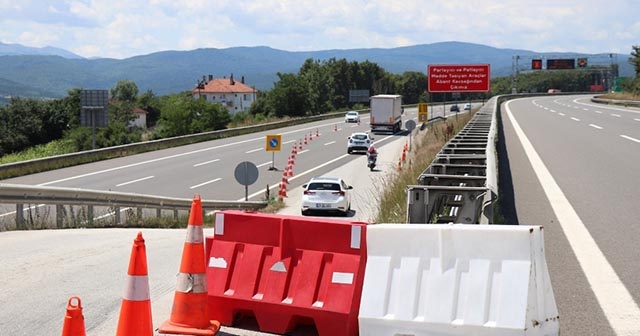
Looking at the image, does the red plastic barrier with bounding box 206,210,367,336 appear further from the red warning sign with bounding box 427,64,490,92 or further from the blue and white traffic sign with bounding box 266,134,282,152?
the red warning sign with bounding box 427,64,490,92

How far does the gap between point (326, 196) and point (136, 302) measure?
68.4ft

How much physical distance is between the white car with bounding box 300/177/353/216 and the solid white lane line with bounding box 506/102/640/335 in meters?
13.8

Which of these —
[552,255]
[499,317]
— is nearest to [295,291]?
[499,317]

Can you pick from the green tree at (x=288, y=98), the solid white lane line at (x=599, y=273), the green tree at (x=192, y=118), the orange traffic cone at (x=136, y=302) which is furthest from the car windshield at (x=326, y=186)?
the green tree at (x=288, y=98)

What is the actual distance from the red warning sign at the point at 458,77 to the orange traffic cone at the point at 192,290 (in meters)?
32.8

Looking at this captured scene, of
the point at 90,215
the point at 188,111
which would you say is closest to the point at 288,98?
the point at 188,111

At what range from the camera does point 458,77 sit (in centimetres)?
3847

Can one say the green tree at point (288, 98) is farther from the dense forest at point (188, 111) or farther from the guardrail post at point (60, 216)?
the guardrail post at point (60, 216)

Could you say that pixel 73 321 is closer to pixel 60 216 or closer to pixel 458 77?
pixel 60 216

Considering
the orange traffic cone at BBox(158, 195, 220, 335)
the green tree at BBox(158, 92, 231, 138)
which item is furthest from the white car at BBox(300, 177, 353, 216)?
the green tree at BBox(158, 92, 231, 138)

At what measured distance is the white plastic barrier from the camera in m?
5.53

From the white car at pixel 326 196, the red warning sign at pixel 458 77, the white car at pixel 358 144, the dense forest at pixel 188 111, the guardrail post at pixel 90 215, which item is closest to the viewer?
the guardrail post at pixel 90 215

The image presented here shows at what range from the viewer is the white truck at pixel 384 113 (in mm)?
70438

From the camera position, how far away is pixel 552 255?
8375 millimetres
